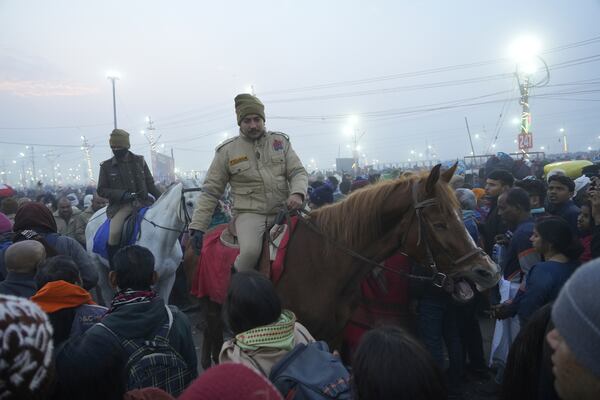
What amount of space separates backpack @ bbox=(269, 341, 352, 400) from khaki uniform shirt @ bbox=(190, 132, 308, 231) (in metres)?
2.30

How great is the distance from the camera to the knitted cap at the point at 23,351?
1.00 m

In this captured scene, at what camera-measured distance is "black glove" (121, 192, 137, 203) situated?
6105 mm

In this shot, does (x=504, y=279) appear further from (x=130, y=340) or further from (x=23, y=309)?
(x=23, y=309)

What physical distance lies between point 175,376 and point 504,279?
3.65m

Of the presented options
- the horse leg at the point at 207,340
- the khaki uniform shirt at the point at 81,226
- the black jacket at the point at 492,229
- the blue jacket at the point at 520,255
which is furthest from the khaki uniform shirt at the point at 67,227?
the blue jacket at the point at 520,255

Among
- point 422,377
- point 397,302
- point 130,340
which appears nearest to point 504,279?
point 397,302

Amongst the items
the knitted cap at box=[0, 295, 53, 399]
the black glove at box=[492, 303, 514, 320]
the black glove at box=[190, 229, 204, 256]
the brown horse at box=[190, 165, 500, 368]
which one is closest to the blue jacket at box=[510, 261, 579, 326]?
the black glove at box=[492, 303, 514, 320]

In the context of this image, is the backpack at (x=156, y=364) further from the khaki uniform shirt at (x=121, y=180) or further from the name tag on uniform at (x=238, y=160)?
the khaki uniform shirt at (x=121, y=180)

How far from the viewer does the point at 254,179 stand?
3.96 meters

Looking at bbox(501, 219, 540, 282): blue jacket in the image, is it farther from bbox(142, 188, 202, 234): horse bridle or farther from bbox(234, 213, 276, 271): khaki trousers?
bbox(142, 188, 202, 234): horse bridle

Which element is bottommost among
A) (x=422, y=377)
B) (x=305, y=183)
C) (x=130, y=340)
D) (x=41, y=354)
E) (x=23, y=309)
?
(x=130, y=340)

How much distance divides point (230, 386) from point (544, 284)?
113 inches

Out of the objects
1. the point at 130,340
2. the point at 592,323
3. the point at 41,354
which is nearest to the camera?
the point at 592,323

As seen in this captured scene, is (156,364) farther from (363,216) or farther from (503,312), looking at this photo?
(503,312)
